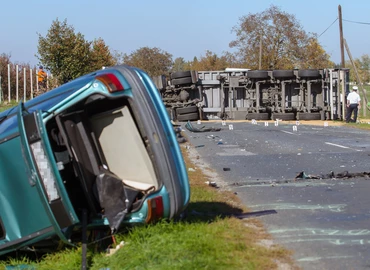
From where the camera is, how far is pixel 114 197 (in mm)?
5398

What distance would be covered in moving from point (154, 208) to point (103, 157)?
843 mm

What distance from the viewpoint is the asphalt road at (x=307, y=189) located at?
18.2ft

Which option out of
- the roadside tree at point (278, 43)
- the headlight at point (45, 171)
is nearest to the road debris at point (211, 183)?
the headlight at point (45, 171)

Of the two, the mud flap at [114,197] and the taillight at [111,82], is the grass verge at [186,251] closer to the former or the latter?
the mud flap at [114,197]

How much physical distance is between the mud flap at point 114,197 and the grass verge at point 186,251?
0.29 m

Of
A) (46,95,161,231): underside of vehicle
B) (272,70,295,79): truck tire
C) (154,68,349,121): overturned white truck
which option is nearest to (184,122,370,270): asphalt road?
(46,95,161,231): underside of vehicle

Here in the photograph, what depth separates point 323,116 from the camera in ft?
93.2

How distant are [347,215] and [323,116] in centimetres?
2207

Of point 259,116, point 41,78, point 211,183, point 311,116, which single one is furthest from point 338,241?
point 259,116

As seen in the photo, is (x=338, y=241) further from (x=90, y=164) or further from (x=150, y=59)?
(x=150, y=59)

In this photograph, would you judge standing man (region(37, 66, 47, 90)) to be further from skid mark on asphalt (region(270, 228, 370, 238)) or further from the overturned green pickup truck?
skid mark on asphalt (region(270, 228, 370, 238))

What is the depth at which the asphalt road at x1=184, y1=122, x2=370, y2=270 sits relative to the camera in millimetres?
5555

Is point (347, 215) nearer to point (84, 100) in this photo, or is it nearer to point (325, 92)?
point (84, 100)

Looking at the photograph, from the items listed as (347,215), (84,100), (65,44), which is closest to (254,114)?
(65,44)
